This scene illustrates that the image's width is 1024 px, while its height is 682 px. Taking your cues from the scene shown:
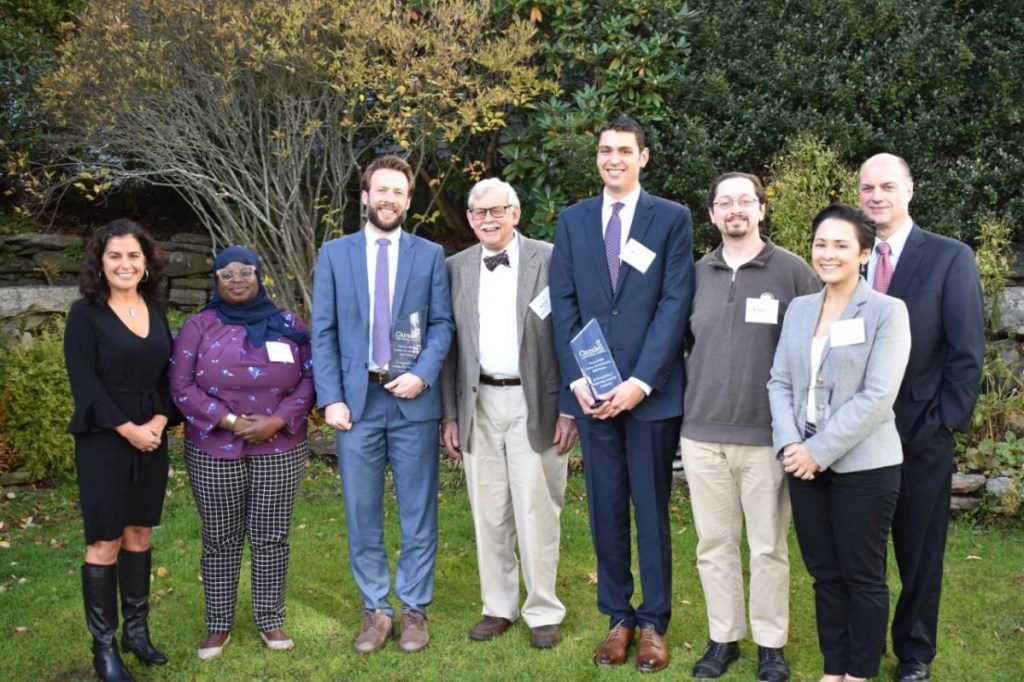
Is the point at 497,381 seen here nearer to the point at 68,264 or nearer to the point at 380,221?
the point at 380,221

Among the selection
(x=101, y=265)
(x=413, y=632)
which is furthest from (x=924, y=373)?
(x=101, y=265)

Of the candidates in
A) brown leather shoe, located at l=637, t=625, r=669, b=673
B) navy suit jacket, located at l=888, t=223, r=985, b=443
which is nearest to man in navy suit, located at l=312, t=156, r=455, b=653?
brown leather shoe, located at l=637, t=625, r=669, b=673

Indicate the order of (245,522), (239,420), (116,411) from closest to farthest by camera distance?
(116,411) < (239,420) < (245,522)

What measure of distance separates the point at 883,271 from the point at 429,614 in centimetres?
267

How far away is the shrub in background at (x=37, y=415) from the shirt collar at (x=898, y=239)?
559 cm

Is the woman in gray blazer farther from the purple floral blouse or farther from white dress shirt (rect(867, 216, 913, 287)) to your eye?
the purple floral blouse

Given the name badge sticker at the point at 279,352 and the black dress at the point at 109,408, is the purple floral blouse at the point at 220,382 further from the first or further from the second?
the black dress at the point at 109,408

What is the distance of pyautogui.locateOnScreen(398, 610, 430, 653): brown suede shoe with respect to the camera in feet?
14.7

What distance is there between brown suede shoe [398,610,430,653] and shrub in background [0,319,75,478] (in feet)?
12.0

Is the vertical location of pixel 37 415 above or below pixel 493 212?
below

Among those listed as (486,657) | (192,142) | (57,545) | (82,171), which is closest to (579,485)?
(486,657)

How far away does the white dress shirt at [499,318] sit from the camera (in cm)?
441

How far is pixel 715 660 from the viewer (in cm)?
417

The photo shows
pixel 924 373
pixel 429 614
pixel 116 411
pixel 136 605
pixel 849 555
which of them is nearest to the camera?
pixel 849 555
